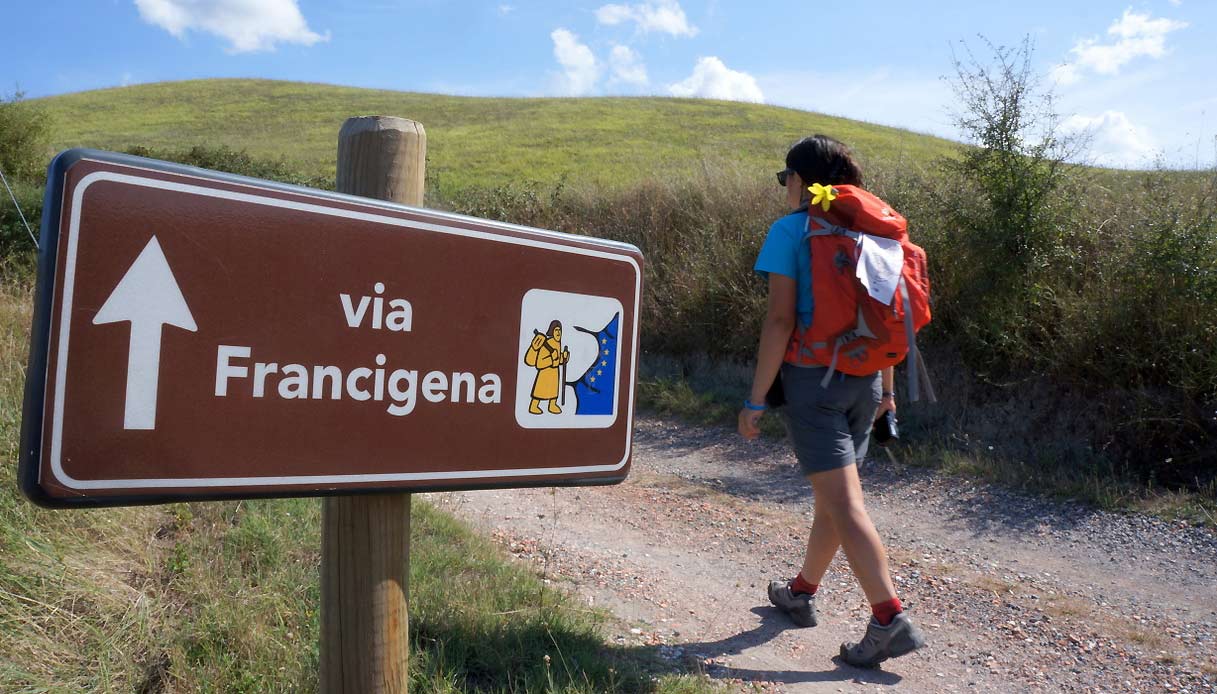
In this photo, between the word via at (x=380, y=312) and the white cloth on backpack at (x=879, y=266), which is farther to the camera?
the white cloth on backpack at (x=879, y=266)

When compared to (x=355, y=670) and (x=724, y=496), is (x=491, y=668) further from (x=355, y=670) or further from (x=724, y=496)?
(x=724, y=496)

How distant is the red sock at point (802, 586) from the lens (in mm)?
3520

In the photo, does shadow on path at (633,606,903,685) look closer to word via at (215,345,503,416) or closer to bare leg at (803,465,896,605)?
bare leg at (803,465,896,605)

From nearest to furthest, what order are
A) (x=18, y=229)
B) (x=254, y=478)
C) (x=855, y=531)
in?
(x=254, y=478) < (x=855, y=531) < (x=18, y=229)

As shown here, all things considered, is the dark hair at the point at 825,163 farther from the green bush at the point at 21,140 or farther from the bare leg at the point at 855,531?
the green bush at the point at 21,140

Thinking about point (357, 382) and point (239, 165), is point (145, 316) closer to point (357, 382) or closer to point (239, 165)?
point (357, 382)

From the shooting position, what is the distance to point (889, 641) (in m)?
3.06

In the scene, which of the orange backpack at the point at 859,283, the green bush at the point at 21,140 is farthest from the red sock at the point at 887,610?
the green bush at the point at 21,140

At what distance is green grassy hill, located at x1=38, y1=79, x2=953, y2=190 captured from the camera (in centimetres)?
2694

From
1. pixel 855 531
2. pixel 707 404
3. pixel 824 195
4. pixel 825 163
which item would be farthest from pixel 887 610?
pixel 707 404

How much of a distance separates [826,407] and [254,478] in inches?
87.8

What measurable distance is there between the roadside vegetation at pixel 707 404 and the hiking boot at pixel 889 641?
72 centimetres

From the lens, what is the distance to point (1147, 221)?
6.57 metres

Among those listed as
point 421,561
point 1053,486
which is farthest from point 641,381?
point 421,561
